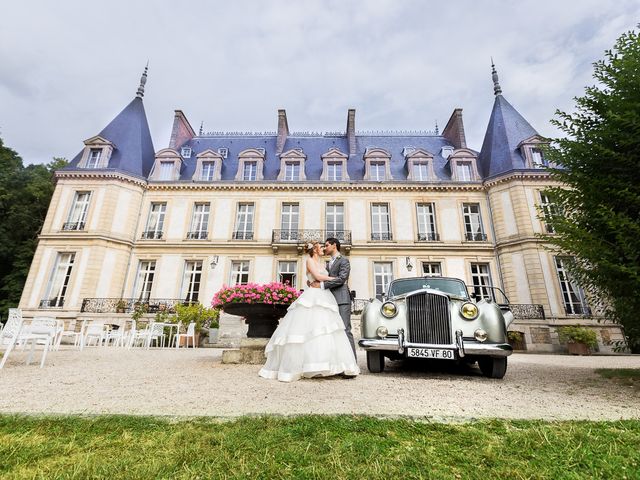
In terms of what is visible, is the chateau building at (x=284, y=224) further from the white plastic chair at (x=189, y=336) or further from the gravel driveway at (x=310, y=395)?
the gravel driveway at (x=310, y=395)

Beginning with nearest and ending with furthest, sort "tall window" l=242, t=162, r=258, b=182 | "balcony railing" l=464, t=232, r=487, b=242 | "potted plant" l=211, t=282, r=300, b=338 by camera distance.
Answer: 1. "potted plant" l=211, t=282, r=300, b=338
2. "balcony railing" l=464, t=232, r=487, b=242
3. "tall window" l=242, t=162, r=258, b=182

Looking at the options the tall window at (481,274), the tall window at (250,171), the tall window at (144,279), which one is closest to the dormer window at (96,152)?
the tall window at (144,279)

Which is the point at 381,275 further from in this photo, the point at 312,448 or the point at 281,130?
the point at 312,448

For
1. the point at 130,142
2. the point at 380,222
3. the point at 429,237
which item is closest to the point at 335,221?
the point at 380,222

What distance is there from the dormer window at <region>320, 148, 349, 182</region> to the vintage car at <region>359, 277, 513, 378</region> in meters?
14.1

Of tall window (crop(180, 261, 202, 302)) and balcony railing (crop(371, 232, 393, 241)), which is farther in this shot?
balcony railing (crop(371, 232, 393, 241))

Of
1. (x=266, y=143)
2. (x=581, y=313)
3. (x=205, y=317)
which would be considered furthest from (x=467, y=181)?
(x=205, y=317)

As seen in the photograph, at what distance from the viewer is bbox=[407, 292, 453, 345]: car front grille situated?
440 centimetres

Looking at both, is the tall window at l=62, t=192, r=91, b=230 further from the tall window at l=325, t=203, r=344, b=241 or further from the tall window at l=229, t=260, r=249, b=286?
the tall window at l=325, t=203, r=344, b=241

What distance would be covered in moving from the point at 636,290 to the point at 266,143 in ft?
69.2

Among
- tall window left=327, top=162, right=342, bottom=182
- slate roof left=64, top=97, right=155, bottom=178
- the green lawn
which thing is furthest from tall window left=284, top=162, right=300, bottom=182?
the green lawn

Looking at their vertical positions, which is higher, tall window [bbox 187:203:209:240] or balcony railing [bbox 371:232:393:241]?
tall window [bbox 187:203:209:240]

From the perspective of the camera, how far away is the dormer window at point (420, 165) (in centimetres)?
1777

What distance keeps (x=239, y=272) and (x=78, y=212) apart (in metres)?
9.21
